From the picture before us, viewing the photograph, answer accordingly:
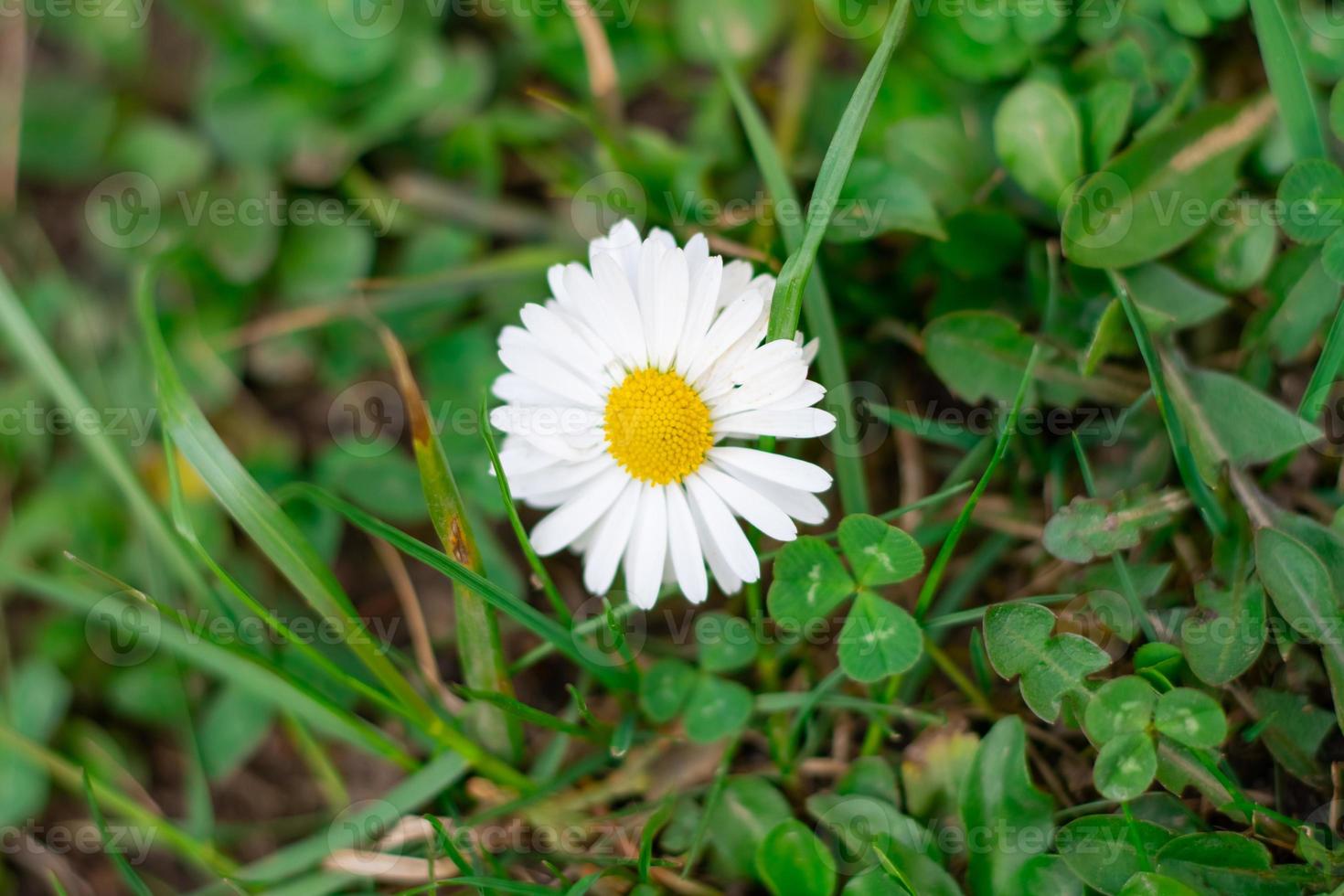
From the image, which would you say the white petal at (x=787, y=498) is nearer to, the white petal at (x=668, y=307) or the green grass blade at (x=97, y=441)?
the white petal at (x=668, y=307)

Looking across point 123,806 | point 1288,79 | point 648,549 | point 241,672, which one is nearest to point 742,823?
point 648,549

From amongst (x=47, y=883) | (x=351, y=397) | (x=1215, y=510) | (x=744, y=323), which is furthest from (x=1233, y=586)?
(x=47, y=883)

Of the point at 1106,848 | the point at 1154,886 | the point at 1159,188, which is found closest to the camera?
the point at 1154,886

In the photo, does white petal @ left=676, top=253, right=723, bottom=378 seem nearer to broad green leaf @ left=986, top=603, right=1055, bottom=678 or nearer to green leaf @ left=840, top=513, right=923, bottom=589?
green leaf @ left=840, top=513, right=923, bottom=589

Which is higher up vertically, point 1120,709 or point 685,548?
point 685,548

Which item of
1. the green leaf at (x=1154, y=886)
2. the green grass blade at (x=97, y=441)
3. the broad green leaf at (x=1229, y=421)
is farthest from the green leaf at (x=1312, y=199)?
the green grass blade at (x=97, y=441)

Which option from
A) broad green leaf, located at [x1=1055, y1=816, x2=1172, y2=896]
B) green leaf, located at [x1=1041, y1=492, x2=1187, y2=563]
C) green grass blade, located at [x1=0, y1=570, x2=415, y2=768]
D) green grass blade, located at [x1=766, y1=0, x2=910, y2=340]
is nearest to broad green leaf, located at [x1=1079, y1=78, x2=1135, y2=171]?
green grass blade, located at [x1=766, y1=0, x2=910, y2=340]

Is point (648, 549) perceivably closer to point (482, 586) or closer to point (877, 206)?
point (482, 586)

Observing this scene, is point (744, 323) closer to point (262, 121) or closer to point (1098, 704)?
point (1098, 704)
